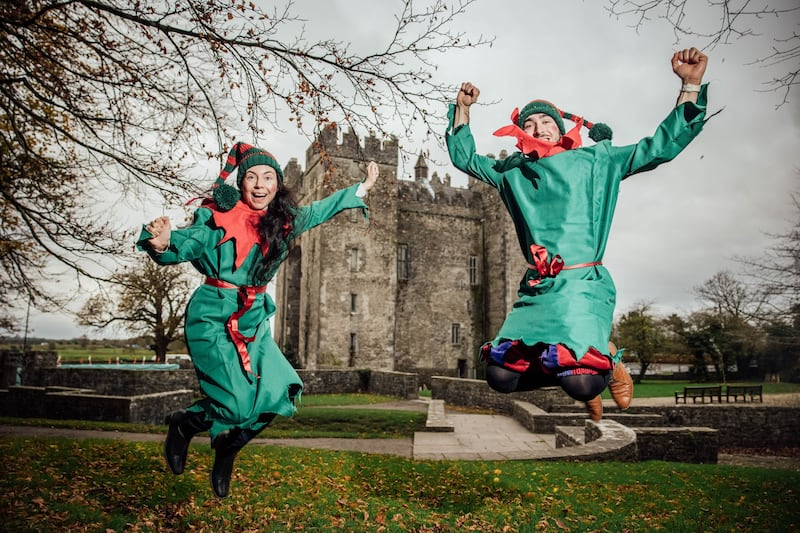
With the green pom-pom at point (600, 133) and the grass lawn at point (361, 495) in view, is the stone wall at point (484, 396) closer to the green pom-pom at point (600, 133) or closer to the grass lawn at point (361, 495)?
the grass lawn at point (361, 495)

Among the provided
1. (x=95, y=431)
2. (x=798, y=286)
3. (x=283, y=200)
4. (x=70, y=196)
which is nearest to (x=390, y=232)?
(x=798, y=286)

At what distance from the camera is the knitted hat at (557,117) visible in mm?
2809

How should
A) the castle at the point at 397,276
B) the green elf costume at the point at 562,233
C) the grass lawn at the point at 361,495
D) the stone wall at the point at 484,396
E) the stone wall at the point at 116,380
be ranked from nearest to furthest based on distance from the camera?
the green elf costume at the point at 562,233 → the grass lawn at the point at 361,495 → the stone wall at the point at 484,396 → the stone wall at the point at 116,380 → the castle at the point at 397,276

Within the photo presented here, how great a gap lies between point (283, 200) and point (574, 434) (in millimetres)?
11487

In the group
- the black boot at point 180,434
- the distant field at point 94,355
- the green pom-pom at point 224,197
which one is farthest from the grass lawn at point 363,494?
the distant field at point 94,355

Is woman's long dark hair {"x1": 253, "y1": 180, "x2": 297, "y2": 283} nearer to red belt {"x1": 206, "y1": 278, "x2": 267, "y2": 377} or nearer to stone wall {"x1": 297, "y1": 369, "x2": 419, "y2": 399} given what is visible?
red belt {"x1": 206, "y1": 278, "x2": 267, "y2": 377}

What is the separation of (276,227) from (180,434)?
1.21 meters

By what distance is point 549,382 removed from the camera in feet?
7.91

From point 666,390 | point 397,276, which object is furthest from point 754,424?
point 397,276

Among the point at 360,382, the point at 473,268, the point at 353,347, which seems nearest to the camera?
the point at 360,382

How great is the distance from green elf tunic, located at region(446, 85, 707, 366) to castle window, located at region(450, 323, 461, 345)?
1263 inches

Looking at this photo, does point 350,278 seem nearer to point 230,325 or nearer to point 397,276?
point 397,276

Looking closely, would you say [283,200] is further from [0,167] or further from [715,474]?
[715,474]

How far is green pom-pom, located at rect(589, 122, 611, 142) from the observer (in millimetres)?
2809
